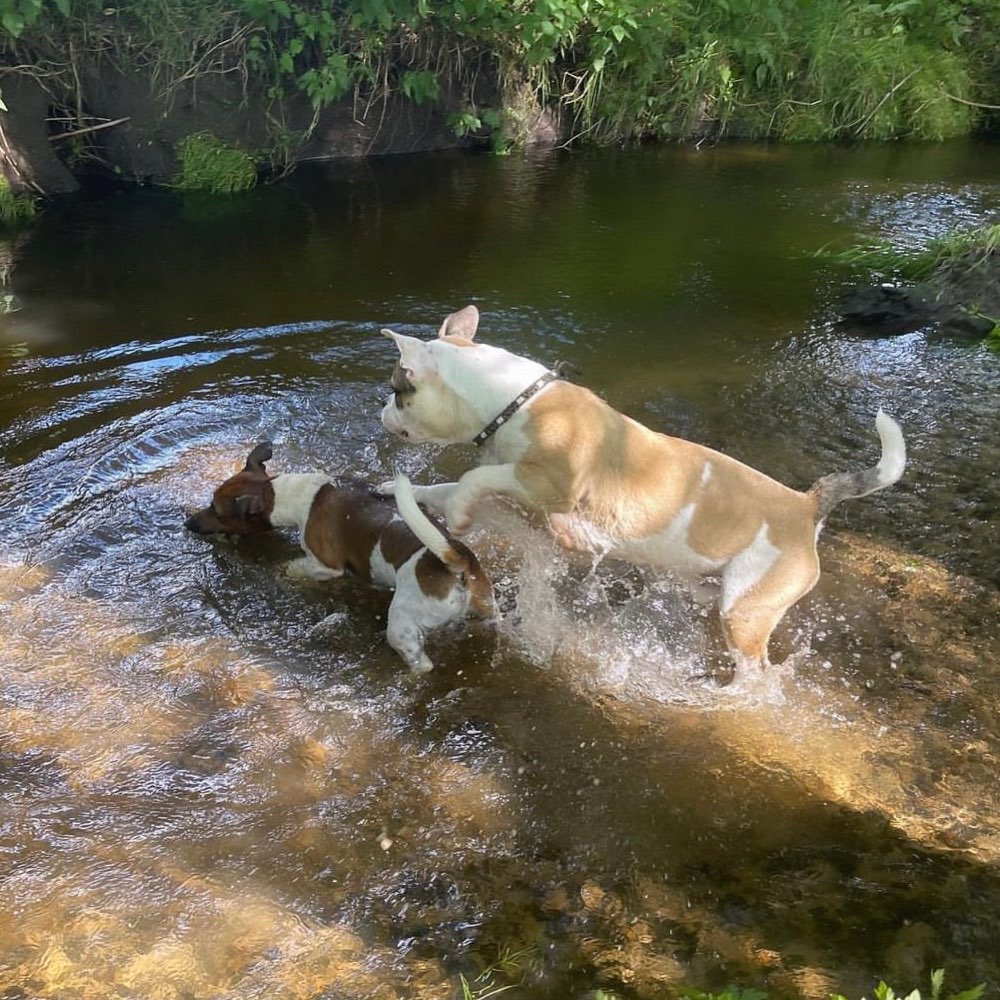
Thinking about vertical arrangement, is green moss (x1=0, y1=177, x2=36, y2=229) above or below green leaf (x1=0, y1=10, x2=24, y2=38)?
below

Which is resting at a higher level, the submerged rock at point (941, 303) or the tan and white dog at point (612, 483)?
the tan and white dog at point (612, 483)

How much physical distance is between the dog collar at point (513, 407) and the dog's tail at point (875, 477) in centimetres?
118

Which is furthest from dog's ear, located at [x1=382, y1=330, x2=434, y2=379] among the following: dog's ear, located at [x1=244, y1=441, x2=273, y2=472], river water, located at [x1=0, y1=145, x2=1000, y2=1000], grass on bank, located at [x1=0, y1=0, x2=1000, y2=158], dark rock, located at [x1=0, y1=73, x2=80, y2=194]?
grass on bank, located at [x1=0, y1=0, x2=1000, y2=158]

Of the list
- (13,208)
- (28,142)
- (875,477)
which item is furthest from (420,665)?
(28,142)

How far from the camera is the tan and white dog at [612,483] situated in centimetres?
348

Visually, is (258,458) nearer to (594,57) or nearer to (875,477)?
(875,477)

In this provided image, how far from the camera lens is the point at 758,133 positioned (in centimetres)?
1293

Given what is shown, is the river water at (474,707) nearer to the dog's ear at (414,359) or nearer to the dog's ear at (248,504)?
the dog's ear at (248,504)

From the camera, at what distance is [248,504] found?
14.1 ft

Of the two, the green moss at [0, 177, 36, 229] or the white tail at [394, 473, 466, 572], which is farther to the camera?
the green moss at [0, 177, 36, 229]

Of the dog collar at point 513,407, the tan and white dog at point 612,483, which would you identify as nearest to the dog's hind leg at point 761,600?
the tan and white dog at point 612,483

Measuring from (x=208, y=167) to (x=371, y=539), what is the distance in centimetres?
793

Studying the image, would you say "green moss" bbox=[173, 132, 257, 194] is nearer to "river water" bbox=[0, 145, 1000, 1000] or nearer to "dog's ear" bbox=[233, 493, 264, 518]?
"river water" bbox=[0, 145, 1000, 1000]

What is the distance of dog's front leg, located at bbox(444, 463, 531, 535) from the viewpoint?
3.52 meters
